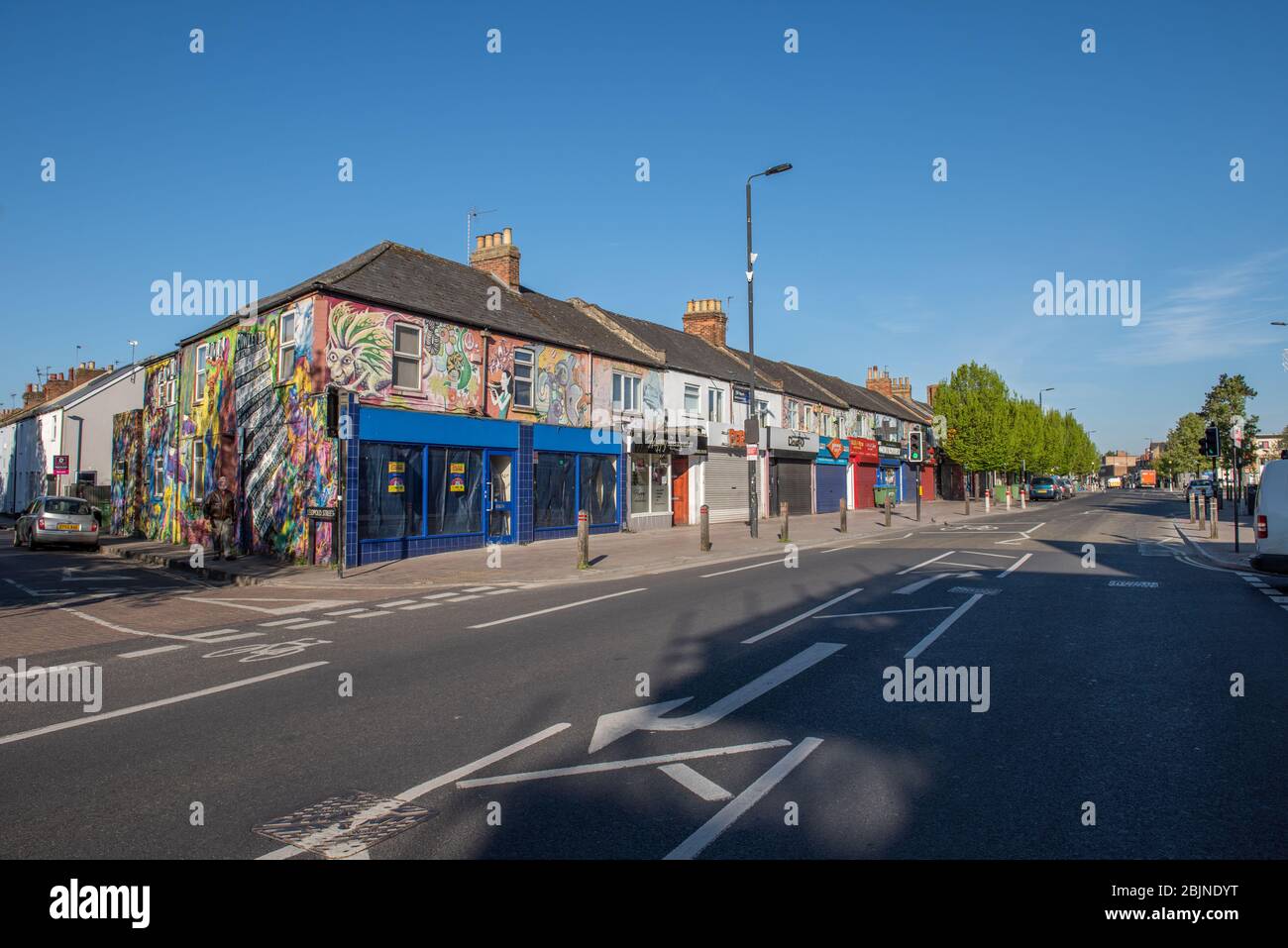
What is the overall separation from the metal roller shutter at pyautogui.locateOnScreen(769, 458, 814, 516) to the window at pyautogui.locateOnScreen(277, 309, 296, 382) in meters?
21.6

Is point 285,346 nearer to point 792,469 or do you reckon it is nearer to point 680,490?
point 680,490

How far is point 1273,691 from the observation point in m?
6.21

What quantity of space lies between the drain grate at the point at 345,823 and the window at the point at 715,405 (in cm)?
2751

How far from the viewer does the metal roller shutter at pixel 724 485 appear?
3044 centimetres

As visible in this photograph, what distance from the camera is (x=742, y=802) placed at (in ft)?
13.3

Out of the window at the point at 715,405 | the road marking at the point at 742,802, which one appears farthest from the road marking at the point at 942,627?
the window at the point at 715,405

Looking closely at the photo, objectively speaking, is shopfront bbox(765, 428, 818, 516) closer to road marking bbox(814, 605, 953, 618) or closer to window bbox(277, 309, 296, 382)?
window bbox(277, 309, 296, 382)

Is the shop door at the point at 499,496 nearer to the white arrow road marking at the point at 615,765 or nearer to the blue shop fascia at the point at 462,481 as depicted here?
the blue shop fascia at the point at 462,481

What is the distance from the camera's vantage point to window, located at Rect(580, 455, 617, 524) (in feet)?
79.2

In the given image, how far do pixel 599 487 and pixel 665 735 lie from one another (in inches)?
772

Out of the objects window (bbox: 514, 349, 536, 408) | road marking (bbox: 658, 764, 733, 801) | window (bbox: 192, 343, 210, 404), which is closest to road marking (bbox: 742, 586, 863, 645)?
road marking (bbox: 658, 764, 733, 801)
